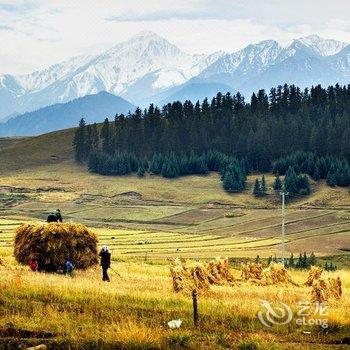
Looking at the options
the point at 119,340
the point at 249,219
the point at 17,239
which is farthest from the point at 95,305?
the point at 249,219

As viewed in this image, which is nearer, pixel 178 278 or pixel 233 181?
pixel 178 278

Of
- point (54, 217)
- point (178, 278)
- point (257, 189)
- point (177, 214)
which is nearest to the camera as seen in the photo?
point (178, 278)

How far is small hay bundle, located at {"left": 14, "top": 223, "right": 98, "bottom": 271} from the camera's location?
3391 centimetres

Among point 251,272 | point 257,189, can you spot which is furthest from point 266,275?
point 257,189

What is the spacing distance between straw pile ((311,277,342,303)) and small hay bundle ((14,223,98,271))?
13.1 meters

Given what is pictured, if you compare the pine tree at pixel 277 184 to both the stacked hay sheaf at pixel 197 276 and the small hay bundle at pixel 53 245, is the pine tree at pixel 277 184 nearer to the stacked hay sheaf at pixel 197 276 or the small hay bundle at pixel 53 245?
the small hay bundle at pixel 53 245

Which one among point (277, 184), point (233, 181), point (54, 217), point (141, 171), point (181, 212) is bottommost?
point (181, 212)

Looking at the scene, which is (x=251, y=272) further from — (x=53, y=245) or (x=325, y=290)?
(x=53, y=245)

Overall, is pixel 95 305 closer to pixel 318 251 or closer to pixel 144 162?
pixel 318 251

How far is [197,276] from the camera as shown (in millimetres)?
28812

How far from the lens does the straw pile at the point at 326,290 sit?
26.4 metres

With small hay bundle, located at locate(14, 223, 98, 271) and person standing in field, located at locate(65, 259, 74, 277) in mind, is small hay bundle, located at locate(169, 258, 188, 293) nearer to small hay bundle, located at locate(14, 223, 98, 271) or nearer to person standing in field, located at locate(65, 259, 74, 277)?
person standing in field, located at locate(65, 259, 74, 277)

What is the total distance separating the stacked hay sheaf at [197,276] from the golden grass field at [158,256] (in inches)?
29.2

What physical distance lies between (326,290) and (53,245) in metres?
14.2
